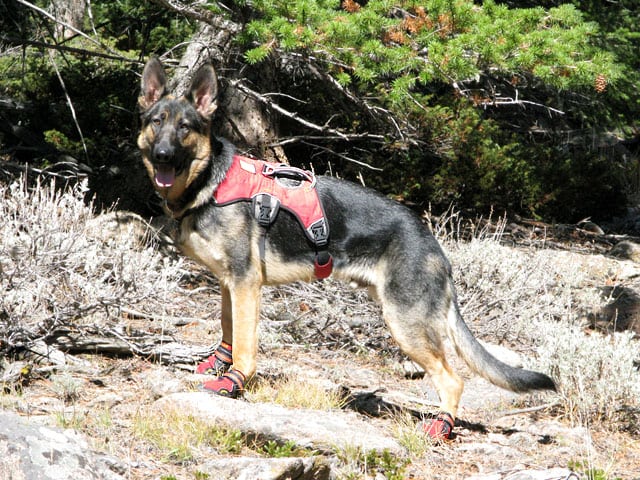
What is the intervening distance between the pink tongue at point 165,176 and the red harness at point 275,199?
1.08 feet

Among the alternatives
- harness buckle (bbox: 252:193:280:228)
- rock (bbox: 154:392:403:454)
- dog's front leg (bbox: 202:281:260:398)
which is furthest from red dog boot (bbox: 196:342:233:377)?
harness buckle (bbox: 252:193:280:228)

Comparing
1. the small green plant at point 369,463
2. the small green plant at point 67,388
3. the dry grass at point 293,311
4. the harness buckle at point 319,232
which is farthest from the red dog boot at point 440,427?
the small green plant at point 67,388

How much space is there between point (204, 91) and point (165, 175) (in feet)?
2.29

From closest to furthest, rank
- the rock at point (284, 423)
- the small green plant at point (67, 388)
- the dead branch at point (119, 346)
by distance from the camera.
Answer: the rock at point (284, 423), the small green plant at point (67, 388), the dead branch at point (119, 346)

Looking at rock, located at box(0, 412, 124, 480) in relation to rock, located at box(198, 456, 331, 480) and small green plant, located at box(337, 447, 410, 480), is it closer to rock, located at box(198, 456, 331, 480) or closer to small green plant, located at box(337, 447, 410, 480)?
rock, located at box(198, 456, 331, 480)

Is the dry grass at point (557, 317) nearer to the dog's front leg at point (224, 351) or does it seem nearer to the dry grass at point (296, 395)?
the dry grass at point (296, 395)

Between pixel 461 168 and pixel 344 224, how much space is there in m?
6.13

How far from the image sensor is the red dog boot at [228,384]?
4.93 m

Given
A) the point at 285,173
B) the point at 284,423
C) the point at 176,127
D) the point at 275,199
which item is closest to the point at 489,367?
the point at 284,423

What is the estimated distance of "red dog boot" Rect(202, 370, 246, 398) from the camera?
4930mm

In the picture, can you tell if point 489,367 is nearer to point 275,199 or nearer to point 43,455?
point 275,199

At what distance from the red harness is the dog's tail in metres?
1.02

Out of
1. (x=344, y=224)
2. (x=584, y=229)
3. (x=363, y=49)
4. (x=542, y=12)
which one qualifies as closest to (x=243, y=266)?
(x=344, y=224)

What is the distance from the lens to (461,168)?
10984 mm
